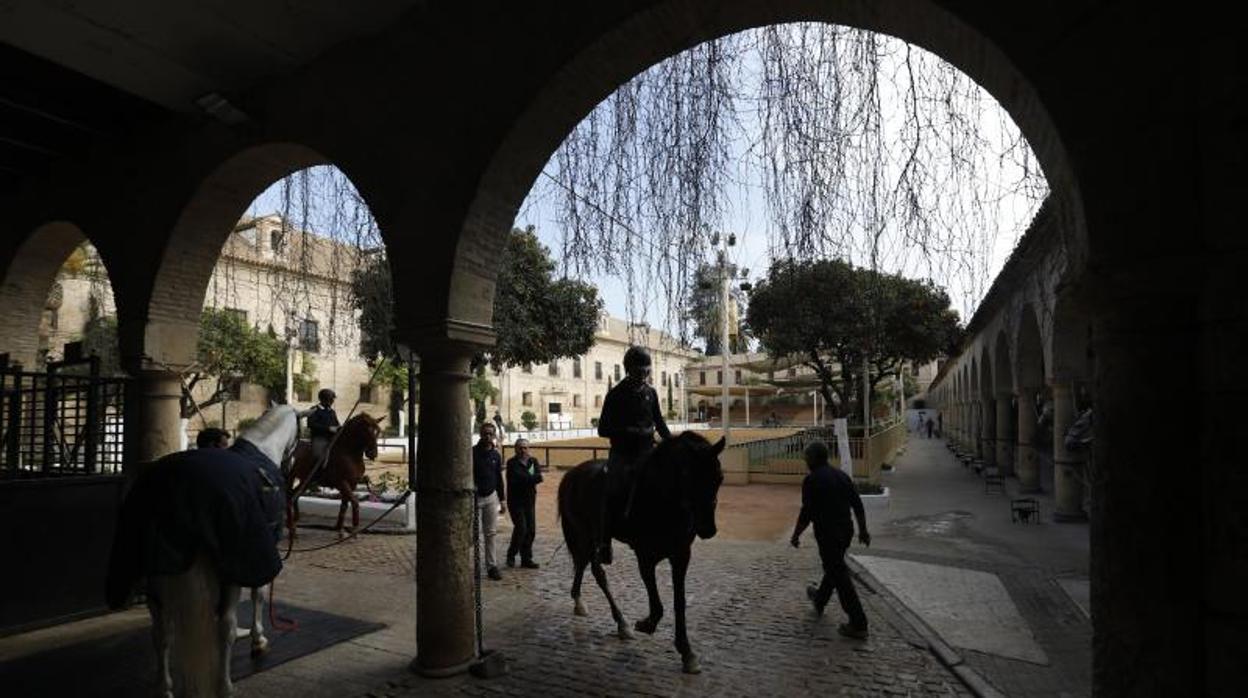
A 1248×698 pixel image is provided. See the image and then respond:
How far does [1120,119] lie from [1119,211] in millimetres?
301

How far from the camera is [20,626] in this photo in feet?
17.6

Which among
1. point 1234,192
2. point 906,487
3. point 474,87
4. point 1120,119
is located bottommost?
point 906,487

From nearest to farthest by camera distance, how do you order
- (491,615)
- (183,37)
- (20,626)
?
(183,37), (20,626), (491,615)

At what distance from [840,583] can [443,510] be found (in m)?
3.21

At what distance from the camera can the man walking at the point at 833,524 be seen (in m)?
5.34

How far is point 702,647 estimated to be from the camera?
5082 mm

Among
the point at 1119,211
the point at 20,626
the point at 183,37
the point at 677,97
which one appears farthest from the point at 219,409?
the point at 1119,211

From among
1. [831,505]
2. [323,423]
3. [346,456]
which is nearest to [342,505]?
[346,456]

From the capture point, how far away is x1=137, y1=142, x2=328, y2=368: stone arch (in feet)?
18.2

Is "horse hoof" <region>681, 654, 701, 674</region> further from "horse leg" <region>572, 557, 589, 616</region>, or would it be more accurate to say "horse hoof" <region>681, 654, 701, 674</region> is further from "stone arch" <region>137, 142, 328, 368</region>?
"stone arch" <region>137, 142, 328, 368</region>

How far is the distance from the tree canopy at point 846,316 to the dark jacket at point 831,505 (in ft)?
4.25

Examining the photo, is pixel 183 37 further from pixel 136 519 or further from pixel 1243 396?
pixel 1243 396

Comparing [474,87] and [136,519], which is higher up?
[474,87]

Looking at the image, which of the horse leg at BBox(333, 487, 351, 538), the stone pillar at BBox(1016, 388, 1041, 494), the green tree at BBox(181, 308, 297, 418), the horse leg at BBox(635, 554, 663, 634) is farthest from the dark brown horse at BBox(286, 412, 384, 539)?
the green tree at BBox(181, 308, 297, 418)
